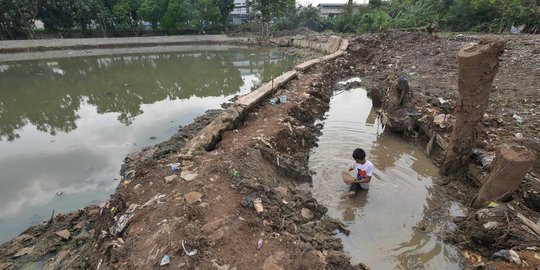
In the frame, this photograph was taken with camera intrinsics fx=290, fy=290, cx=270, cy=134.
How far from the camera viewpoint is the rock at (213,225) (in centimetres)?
308

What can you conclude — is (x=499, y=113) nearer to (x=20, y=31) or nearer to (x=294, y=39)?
(x=294, y=39)

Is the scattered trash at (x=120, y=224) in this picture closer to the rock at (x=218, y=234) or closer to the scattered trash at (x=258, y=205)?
the rock at (x=218, y=234)

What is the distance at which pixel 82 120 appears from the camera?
855cm

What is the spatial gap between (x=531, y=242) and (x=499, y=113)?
3.93 m

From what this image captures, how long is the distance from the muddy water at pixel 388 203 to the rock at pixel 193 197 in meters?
1.90

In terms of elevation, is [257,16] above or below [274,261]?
above

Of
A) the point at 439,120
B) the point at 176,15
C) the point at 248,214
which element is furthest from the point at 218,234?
the point at 176,15

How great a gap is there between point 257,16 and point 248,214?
37110 millimetres

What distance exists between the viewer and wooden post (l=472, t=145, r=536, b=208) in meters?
3.35

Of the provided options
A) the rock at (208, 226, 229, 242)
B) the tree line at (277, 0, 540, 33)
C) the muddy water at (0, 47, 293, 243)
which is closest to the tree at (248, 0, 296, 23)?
the tree line at (277, 0, 540, 33)

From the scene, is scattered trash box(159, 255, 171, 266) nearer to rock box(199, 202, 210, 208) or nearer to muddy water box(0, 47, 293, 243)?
rock box(199, 202, 210, 208)

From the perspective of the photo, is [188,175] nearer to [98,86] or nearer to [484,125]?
[484,125]

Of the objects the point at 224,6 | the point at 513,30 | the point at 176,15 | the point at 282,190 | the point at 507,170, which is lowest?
the point at 282,190

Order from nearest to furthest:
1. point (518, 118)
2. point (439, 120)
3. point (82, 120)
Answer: point (518, 118) < point (439, 120) < point (82, 120)
